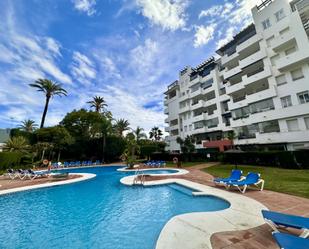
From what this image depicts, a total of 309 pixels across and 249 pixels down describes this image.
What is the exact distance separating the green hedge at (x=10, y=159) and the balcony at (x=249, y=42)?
40332 mm

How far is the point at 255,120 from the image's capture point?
2625 centimetres

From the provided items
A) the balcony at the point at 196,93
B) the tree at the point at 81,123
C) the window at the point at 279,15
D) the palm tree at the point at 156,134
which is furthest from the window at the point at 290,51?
the palm tree at the point at 156,134

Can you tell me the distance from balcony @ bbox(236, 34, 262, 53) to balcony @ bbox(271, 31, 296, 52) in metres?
2.89

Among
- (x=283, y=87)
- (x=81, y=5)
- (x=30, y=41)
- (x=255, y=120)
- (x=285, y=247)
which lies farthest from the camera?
(x=255, y=120)

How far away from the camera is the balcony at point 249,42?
26.2 m

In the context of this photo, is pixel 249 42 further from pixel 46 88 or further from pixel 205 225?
pixel 46 88

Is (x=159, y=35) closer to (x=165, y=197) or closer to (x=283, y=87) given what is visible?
(x=165, y=197)

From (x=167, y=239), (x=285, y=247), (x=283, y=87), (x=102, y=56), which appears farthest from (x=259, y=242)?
(x=283, y=87)

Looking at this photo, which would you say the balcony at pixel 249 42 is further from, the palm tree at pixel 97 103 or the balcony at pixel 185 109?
the palm tree at pixel 97 103

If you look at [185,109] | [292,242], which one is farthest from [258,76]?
[292,242]

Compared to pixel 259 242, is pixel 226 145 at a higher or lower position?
higher

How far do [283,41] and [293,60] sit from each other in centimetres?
333

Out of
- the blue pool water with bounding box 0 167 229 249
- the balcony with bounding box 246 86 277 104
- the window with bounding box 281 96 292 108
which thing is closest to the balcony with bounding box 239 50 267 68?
the balcony with bounding box 246 86 277 104

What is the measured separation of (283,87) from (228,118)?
37.5ft
